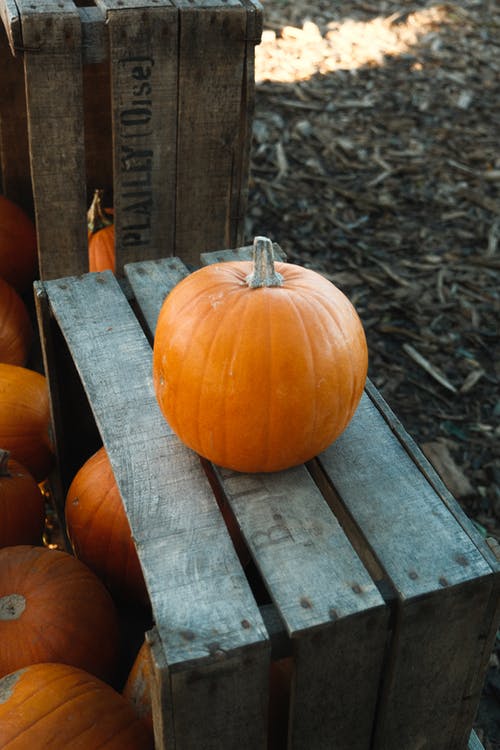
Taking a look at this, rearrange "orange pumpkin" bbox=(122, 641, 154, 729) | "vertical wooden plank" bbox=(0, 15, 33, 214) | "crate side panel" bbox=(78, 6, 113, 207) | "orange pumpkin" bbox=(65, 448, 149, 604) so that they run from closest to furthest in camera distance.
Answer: "orange pumpkin" bbox=(122, 641, 154, 729)
"orange pumpkin" bbox=(65, 448, 149, 604)
"vertical wooden plank" bbox=(0, 15, 33, 214)
"crate side panel" bbox=(78, 6, 113, 207)

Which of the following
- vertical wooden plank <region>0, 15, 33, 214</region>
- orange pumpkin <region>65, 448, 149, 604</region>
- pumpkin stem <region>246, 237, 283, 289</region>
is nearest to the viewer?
pumpkin stem <region>246, 237, 283, 289</region>

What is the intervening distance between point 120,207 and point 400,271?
225 centimetres

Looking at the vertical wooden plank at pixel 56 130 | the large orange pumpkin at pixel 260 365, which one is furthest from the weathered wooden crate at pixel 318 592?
the vertical wooden plank at pixel 56 130

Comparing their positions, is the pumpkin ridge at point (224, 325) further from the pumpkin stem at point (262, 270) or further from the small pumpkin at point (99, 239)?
the small pumpkin at point (99, 239)

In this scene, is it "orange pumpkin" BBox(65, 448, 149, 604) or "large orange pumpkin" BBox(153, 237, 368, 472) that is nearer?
"large orange pumpkin" BBox(153, 237, 368, 472)

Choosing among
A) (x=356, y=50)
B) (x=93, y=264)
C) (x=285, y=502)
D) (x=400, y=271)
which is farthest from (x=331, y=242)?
(x=285, y=502)

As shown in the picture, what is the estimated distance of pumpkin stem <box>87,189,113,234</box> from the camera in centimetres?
333

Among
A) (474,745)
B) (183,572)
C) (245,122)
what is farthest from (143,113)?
(474,745)

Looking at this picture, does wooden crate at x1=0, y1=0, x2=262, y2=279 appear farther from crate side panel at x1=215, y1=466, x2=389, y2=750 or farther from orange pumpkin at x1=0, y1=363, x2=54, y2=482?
crate side panel at x1=215, y1=466, x2=389, y2=750

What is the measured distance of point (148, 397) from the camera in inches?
74.8

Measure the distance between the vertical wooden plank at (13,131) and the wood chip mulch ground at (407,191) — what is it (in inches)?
70.6

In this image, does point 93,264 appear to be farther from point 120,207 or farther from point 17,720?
point 17,720

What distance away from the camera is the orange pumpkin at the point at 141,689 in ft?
6.02

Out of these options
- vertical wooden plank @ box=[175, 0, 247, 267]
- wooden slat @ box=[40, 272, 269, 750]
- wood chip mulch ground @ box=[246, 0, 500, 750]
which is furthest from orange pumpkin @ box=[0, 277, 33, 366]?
wood chip mulch ground @ box=[246, 0, 500, 750]
